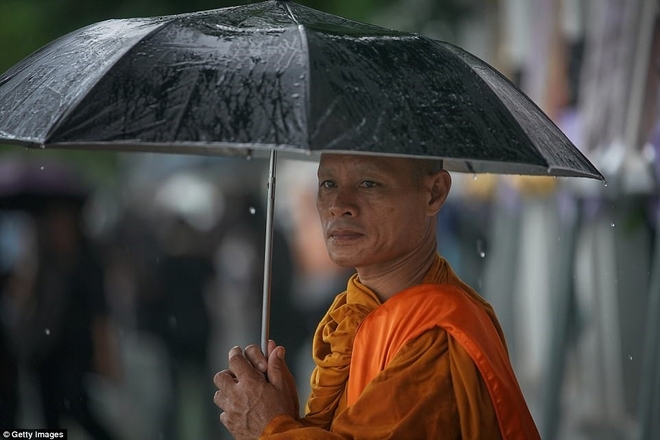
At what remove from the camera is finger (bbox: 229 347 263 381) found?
3.16 metres

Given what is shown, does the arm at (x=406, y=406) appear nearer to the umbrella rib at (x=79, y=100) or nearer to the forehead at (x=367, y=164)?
the forehead at (x=367, y=164)

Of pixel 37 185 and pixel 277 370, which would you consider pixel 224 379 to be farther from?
pixel 37 185

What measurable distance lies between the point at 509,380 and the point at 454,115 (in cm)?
71

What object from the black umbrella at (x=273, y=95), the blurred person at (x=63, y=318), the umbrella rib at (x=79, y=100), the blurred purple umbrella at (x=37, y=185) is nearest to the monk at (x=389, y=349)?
the black umbrella at (x=273, y=95)

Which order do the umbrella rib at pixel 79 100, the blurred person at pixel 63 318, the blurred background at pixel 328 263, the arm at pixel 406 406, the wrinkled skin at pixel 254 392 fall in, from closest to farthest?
the umbrella rib at pixel 79 100 → the arm at pixel 406 406 → the wrinkled skin at pixel 254 392 → the blurred background at pixel 328 263 → the blurred person at pixel 63 318

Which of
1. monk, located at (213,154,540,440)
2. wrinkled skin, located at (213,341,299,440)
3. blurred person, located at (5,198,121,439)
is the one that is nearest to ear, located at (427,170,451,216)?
monk, located at (213,154,540,440)

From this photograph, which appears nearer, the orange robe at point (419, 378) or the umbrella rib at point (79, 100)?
the umbrella rib at point (79, 100)

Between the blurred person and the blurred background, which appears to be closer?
the blurred background

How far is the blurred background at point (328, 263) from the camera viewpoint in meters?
6.80

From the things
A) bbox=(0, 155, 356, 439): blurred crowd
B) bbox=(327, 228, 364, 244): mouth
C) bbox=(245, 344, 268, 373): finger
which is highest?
bbox=(327, 228, 364, 244): mouth

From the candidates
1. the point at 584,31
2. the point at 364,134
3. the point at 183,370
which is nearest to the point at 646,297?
the point at 584,31

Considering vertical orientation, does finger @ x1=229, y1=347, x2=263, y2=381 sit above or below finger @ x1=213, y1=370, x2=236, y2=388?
above

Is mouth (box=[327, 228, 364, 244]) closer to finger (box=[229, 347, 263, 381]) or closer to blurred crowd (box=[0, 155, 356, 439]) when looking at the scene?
finger (box=[229, 347, 263, 381])

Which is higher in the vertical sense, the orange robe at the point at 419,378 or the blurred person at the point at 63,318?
the orange robe at the point at 419,378
